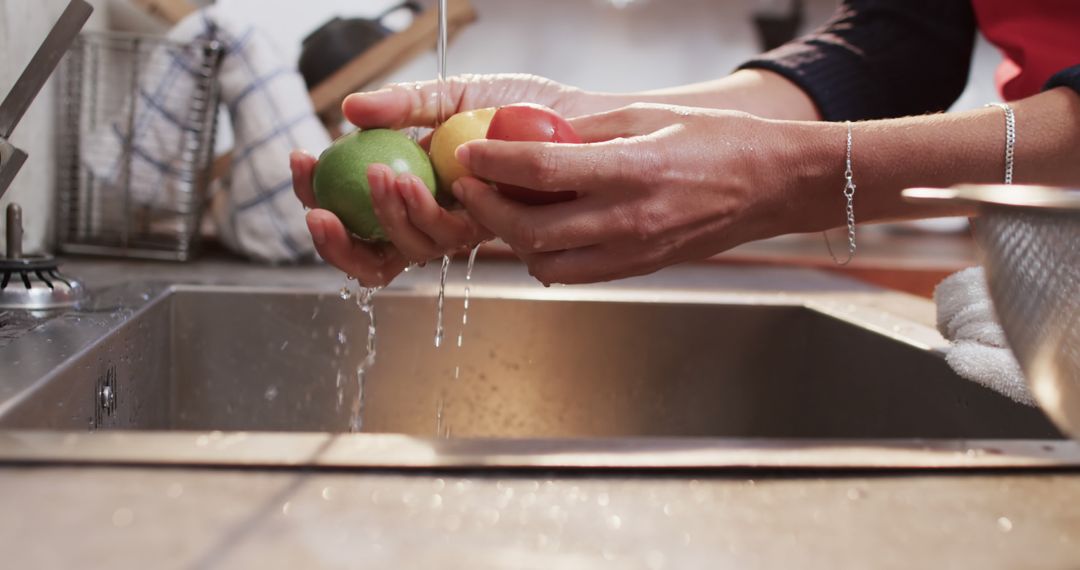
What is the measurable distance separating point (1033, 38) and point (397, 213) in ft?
2.56

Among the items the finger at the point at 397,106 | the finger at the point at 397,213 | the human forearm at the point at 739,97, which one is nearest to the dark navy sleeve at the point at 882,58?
the human forearm at the point at 739,97

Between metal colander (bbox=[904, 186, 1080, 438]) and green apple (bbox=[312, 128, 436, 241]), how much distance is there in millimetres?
425

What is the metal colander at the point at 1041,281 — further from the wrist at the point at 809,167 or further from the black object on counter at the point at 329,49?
the black object on counter at the point at 329,49

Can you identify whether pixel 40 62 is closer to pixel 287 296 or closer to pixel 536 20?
pixel 287 296

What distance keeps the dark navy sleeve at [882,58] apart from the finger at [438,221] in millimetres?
520

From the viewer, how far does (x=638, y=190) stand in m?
0.65

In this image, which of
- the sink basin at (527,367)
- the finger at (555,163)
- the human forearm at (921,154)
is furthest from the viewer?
the sink basin at (527,367)

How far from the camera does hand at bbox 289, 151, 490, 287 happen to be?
675 millimetres

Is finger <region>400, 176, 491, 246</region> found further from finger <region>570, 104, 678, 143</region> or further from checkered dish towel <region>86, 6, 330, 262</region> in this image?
checkered dish towel <region>86, 6, 330, 262</region>

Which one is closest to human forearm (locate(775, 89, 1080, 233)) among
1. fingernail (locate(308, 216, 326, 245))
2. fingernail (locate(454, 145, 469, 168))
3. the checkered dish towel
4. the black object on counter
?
fingernail (locate(454, 145, 469, 168))

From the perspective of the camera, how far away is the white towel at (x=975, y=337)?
0.70 metres

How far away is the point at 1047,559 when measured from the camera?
1.23 ft

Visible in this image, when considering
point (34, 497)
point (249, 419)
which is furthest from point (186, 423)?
point (34, 497)

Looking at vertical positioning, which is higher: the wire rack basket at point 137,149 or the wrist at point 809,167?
the wrist at point 809,167
